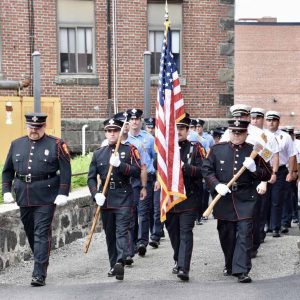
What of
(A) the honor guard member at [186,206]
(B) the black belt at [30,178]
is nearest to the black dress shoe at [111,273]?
(A) the honor guard member at [186,206]

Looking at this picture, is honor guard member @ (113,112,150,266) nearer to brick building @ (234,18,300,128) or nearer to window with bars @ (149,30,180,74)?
window with bars @ (149,30,180,74)

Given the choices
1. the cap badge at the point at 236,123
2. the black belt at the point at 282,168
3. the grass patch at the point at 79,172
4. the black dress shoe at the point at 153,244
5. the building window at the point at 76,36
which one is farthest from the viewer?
the building window at the point at 76,36

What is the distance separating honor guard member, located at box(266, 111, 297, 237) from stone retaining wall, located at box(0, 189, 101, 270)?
282 centimetres

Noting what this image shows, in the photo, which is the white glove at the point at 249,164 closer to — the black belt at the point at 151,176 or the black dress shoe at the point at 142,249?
the black dress shoe at the point at 142,249

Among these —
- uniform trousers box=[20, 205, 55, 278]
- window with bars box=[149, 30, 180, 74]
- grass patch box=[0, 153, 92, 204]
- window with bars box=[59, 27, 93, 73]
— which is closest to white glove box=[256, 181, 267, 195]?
→ uniform trousers box=[20, 205, 55, 278]

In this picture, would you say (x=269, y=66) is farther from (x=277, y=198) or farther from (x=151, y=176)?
(x=151, y=176)

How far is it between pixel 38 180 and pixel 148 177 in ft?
8.90

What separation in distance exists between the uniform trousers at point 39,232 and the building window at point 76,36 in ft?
38.9

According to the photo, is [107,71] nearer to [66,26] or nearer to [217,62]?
[66,26]

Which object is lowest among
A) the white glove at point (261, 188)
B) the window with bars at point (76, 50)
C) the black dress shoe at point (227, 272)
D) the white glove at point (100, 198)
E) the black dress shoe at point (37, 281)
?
the black dress shoe at point (227, 272)

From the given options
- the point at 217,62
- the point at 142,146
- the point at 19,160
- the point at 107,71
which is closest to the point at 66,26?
the point at 107,71

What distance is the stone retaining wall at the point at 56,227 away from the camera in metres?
9.04

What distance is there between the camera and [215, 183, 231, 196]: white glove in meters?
8.09

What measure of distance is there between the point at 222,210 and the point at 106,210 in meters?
1.34
